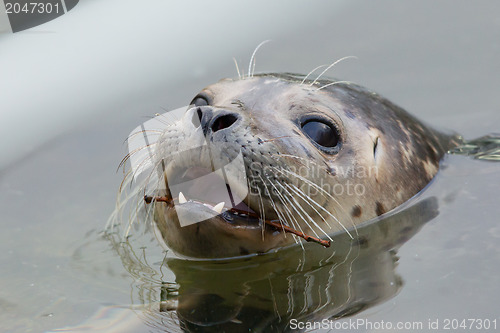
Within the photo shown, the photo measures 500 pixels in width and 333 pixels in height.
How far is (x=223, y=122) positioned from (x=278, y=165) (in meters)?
0.31

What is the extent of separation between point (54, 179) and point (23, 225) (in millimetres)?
554

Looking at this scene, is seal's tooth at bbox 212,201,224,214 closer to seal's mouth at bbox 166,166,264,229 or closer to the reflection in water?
seal's mouth at bbox 166,166,264,229

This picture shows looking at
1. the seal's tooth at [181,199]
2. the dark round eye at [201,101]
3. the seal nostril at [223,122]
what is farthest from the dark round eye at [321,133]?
the seal's tooth at [181,199]

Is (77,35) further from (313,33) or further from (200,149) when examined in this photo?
(200,149)

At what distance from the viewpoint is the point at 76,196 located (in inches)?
176

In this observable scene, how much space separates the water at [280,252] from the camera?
10.4 ft

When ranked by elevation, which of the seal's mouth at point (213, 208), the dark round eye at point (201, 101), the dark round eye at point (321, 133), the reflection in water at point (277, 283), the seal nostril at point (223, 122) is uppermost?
the seal nostril at point (223, 122)

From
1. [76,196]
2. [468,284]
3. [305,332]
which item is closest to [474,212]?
[468,284]

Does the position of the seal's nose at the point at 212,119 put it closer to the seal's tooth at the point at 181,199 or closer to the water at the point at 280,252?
the seal's tooth at the point at 181,199

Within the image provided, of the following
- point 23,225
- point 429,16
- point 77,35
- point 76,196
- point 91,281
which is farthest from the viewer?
point 429,16

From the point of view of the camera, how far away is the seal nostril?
3.34m

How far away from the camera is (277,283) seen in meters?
3.38

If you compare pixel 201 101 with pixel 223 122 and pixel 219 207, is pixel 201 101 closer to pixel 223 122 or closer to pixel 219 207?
pixel 223 122

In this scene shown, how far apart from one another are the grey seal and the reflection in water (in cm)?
7
